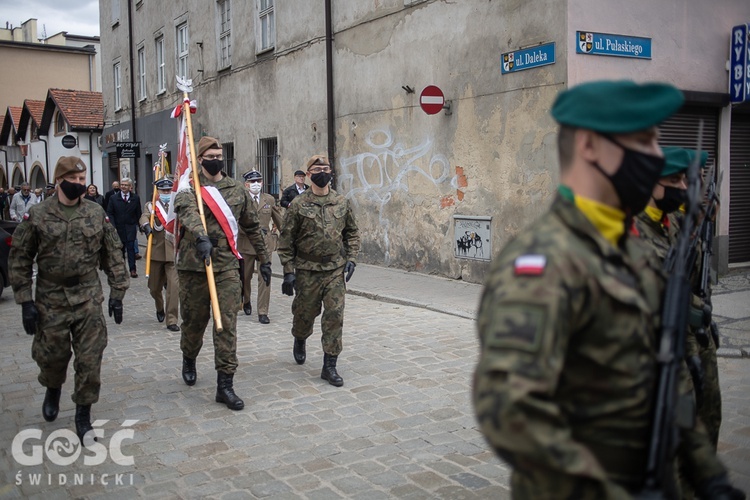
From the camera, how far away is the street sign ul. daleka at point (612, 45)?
10148mm

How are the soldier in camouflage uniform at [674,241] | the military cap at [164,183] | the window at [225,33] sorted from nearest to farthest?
the soldier in camouflage uniform at [674,241], the military cap at [164,183], the window at [225,33]

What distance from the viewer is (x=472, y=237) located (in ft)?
39.3

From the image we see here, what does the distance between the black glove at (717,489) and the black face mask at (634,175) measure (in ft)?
3.16

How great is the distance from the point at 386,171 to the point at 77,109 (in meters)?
25.7

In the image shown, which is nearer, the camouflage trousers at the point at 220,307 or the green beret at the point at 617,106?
the green beret at the point at 617,106

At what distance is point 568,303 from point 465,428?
12.3ft

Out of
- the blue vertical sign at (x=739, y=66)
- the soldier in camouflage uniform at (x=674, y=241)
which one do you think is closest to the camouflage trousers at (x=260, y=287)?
the soldier in camouflage uniform at (x=674, y=241)

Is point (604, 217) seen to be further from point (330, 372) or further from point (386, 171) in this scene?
point (386, 171)

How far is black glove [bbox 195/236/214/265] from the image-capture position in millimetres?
5848

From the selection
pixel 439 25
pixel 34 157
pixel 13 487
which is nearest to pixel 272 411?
pixel 13 487

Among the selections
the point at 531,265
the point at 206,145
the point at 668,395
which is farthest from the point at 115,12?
the point at 668,395

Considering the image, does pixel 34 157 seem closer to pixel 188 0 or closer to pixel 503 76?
pixel 188 0

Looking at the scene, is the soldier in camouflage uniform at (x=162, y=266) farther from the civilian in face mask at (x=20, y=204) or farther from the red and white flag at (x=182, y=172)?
the civilian in face mask at (x=20, y=204)

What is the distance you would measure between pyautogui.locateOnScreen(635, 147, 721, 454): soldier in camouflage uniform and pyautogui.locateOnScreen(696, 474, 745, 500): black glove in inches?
54.4
